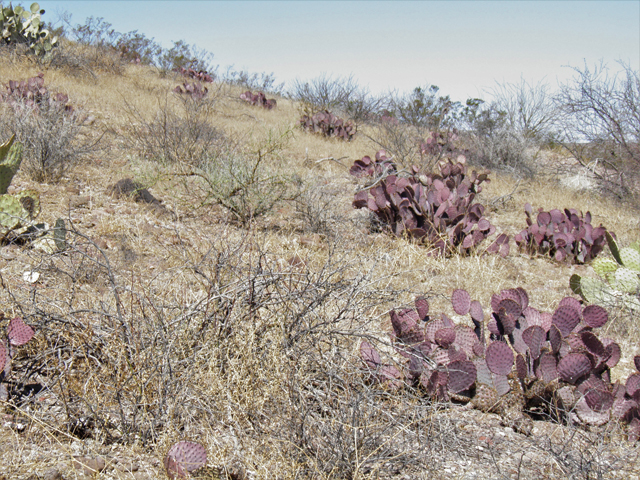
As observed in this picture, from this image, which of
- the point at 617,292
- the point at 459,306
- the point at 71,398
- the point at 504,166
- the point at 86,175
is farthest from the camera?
the point at 504,166

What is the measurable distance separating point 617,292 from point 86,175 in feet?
19.6

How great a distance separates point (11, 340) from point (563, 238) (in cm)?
523

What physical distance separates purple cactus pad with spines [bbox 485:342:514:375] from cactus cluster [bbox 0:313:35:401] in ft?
7.13

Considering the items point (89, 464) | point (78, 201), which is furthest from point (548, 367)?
point (78, 201)

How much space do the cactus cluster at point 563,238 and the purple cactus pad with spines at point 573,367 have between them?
3383 millimetres

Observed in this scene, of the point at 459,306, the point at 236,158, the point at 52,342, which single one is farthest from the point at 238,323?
the point at 236,158

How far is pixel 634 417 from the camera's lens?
91.3 inches

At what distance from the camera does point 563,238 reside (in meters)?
5.46

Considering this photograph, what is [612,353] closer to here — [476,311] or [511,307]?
[511,307]

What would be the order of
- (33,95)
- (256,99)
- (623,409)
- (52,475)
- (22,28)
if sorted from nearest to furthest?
(52,475)
(623,409)
(33,95)
(22,28)
(256,99)

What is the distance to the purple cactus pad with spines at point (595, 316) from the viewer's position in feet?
8.94

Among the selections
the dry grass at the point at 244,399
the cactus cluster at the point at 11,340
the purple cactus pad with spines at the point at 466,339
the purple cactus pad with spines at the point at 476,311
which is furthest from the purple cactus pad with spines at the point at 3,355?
the purple cactus pad with spines at the point at 476,311

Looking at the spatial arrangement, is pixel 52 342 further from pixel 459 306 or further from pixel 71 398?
pixel 459 306

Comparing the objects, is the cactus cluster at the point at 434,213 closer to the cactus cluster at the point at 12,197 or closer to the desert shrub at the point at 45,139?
the cactus cluster at the point at 12,197
